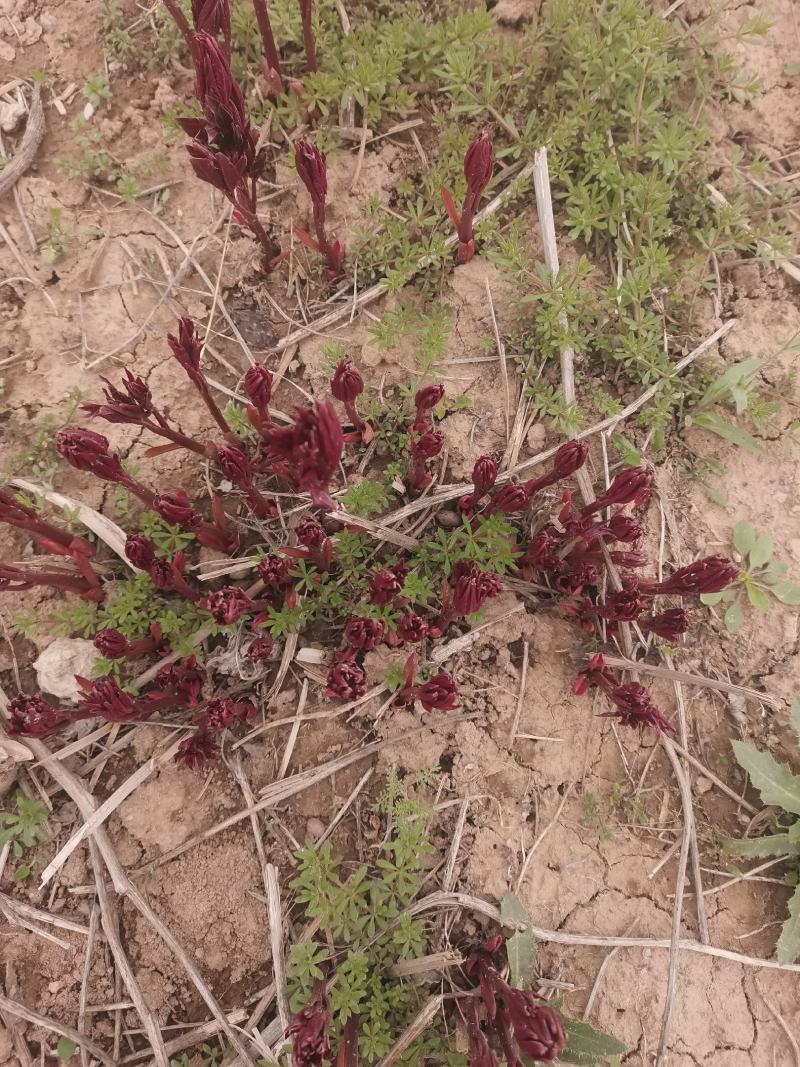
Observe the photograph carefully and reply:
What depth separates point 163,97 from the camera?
3.81m

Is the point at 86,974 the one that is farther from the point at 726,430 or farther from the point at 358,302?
the point at 726,430

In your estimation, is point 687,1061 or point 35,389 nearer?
point 687,1061

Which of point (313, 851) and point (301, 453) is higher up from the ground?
point (301, 453)

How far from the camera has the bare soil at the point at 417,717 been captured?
9.63ft

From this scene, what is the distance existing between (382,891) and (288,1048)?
628 millimetres

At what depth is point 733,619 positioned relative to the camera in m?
3.41

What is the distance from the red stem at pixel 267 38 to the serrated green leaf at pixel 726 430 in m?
2.79

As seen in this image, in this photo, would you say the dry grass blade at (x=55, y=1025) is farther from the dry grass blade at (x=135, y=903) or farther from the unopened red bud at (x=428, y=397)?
the unopened red bud at (x=428, y=397)

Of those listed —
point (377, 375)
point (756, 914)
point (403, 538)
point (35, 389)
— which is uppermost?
point (35, 389)

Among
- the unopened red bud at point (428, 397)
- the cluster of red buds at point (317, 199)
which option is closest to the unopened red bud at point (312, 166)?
the cluster of red buds at point (317, 199)

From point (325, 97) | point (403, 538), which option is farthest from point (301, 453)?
point (325, 97)

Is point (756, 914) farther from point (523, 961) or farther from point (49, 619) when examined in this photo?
point (49, 619)

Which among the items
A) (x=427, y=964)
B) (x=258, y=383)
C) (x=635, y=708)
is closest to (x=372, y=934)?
(x=427, y=964)

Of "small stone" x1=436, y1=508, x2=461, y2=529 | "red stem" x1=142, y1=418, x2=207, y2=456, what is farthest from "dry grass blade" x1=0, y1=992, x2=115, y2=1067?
"small stone" x1=436, y1=508, x2=461, y2=529
